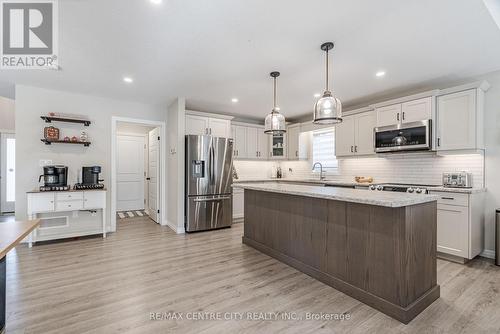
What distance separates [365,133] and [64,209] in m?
5.51

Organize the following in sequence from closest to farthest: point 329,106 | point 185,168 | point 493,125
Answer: point 329,106
point 493,125
point 185,168

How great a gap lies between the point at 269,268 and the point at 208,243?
1377 mm

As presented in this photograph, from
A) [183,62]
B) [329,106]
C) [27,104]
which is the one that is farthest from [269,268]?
[27,104]

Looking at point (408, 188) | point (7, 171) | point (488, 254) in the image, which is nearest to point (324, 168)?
point (408, 188)

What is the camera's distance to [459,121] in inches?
132

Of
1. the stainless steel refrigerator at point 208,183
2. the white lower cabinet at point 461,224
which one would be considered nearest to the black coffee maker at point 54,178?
the stainless steel refrigerator at point 208,183

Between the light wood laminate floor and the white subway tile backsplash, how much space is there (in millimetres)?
1308

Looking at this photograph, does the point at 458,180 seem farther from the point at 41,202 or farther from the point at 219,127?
the point at 41,202

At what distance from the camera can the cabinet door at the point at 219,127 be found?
16.9ft

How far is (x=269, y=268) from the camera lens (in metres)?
2.92

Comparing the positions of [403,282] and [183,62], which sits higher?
[183,62]

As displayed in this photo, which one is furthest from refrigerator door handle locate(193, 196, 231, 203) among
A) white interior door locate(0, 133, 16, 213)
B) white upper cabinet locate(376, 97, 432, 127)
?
white interior door locate(0, 133, 16, 213)

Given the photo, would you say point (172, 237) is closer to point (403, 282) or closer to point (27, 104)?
point (27, 104)

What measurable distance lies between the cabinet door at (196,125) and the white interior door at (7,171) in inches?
197
